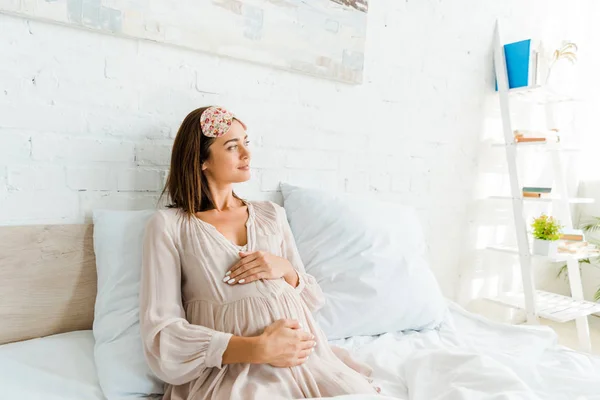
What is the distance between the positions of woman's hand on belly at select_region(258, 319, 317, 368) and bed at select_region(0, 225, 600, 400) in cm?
20

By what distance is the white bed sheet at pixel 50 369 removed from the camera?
39.1 inches

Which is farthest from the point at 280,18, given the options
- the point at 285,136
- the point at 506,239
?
the point at 506,239

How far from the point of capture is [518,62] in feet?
7.20

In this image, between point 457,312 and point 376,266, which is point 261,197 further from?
point 457,312

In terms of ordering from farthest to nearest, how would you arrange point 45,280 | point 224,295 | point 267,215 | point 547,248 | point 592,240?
point 592,240 < point 547,248 < point 267,215 < point 45,280 < point 224,295

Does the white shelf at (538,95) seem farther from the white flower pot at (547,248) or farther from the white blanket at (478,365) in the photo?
the white blanket at (478,365)

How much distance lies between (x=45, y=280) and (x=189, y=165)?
1.57ft

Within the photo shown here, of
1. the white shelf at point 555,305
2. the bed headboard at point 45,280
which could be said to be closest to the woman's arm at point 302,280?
the bed headboard at point 45,280

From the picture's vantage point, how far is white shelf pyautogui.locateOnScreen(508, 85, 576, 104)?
220 cm

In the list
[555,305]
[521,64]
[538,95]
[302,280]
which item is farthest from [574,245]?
[302,280]

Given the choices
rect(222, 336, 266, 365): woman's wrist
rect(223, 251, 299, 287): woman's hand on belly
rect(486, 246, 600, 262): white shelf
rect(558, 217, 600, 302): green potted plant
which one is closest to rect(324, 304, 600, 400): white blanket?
rect(222, 336, 266, 365): woman's wrist

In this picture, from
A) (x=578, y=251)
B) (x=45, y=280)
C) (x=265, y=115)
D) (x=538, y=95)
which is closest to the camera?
(x=45, y=280)

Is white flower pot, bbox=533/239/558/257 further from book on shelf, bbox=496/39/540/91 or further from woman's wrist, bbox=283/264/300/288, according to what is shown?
woman's wrist, bbox=283/264/300/288

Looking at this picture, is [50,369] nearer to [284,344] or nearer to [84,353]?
[84,353]
